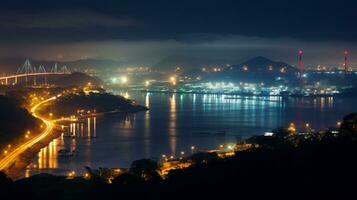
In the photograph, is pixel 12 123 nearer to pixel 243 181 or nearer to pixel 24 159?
pixel 24 159

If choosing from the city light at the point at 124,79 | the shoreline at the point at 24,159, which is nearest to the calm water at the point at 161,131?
the shoreline at the point at 24,159

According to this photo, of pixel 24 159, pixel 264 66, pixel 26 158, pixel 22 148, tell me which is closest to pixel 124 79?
pixel 264 66

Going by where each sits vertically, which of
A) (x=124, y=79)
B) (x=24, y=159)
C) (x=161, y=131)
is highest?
(x=124, y=79)

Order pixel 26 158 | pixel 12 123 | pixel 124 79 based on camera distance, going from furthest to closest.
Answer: pixel 124 79
pixel 12 123
pixel 26 158

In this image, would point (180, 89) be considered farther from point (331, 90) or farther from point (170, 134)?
point (170, 134)

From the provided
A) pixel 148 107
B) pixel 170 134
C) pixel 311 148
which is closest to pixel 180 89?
pixel 148 107

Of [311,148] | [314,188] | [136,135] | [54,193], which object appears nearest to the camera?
[314,188]
